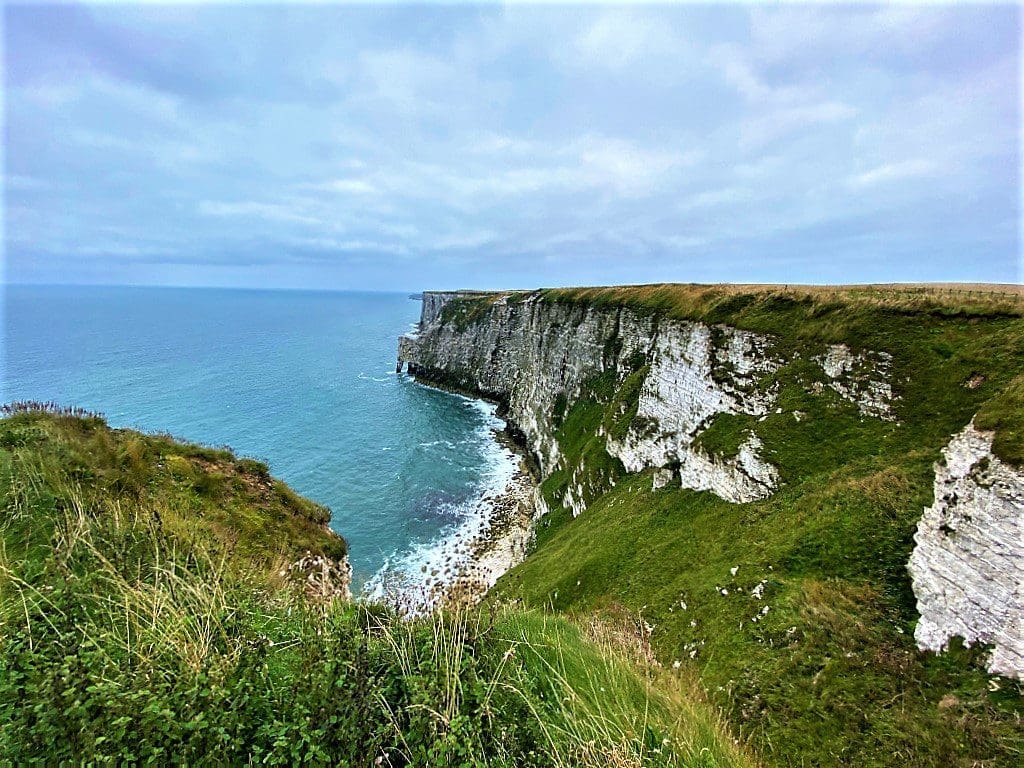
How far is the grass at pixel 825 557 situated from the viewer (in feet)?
34.2

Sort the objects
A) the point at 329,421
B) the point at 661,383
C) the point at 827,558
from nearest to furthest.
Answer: the point at 827,558 < the point at 661,383 < the point at 329,421

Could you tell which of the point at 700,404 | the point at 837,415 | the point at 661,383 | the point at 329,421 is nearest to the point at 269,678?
the point at 837,415

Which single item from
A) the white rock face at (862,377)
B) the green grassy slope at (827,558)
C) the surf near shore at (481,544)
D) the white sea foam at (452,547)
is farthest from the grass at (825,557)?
the white sea foam at (452,547)

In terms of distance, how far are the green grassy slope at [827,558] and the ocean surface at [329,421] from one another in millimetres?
14260

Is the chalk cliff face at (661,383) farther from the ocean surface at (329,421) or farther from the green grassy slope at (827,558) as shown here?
the ocean surface at (329,421)

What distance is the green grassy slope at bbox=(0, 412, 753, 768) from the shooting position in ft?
15.9

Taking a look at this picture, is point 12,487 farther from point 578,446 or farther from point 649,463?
point 578,446

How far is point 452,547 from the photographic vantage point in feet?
134

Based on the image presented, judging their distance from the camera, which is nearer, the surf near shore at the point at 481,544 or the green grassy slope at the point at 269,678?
the green grassy slope at the point at 269,678

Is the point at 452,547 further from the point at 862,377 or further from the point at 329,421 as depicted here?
the point at 329,421

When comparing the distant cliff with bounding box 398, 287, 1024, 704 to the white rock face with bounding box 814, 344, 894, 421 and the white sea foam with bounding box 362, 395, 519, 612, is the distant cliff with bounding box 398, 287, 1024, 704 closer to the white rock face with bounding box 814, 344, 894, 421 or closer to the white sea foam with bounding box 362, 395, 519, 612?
the white rock face with bounding box 814, 344, 894, 421

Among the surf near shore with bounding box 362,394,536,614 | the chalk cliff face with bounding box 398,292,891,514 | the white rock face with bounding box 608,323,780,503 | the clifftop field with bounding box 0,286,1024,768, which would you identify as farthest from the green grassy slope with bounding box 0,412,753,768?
the surf near shore with bounding box 362,394,536,614

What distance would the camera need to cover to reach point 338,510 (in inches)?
1796

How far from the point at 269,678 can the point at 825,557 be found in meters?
17.4
